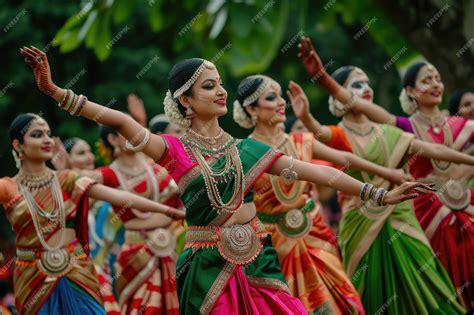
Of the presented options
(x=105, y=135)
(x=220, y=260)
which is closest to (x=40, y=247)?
Result: (x=220, y=260)

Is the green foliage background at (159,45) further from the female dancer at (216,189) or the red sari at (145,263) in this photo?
the female dancer at (216,189)

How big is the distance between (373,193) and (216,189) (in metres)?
0.94

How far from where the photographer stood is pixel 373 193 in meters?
6.40

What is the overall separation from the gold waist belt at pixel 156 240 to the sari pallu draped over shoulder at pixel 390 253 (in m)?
1.71

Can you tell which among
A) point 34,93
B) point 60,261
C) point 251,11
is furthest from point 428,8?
point 34,93

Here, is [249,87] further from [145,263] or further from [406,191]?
[406,191]

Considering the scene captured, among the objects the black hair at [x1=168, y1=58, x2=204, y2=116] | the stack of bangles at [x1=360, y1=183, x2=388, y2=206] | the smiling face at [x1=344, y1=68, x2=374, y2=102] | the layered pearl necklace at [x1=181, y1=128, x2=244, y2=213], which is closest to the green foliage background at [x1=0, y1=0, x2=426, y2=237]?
the smiling face at [x1=344, y1=68, x2=374, y2=102]

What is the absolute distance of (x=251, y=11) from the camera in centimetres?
1038

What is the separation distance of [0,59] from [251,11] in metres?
7.15

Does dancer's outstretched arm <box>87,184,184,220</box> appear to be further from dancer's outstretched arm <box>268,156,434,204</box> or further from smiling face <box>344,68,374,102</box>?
smiling face <box>344,68,374,102</box>

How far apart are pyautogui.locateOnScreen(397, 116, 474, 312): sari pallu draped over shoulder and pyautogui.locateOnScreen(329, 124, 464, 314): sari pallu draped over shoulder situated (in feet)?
→ 0.94

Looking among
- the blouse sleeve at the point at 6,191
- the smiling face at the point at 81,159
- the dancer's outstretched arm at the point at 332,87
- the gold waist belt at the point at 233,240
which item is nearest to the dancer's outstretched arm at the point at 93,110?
the gold waist belt at the point at 233,240

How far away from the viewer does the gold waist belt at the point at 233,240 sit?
20.9 ft

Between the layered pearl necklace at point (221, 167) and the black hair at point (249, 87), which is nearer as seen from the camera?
the layered pearl necklace at point (221, 167)
